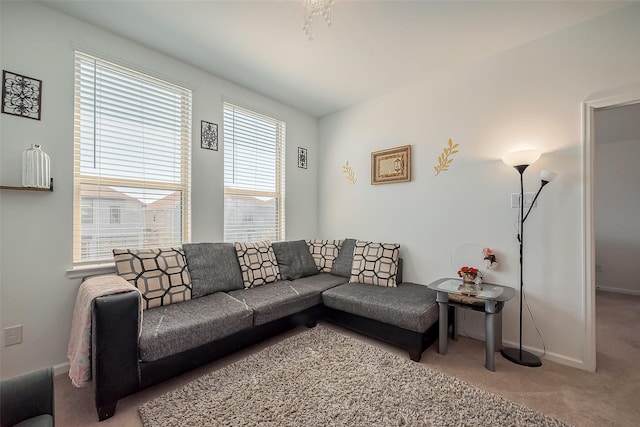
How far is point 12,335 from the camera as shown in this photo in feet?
5.83

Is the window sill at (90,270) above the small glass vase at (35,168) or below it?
below

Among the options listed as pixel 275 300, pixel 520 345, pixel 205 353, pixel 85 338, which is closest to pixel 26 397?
pixel 85 338

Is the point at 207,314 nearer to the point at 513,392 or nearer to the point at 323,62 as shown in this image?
the point at 513,392

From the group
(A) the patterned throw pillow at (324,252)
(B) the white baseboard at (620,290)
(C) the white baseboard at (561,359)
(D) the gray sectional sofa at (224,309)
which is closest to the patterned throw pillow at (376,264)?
(D) the gray sectional sofa at (224,309)

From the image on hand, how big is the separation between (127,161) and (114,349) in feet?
5.12

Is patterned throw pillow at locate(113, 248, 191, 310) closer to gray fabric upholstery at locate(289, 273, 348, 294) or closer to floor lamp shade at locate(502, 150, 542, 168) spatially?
gray fabric upholstery at locate(289, 273, 348, 294)

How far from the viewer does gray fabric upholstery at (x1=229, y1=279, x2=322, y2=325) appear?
221cm

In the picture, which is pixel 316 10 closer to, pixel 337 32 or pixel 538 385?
pixel 337 32

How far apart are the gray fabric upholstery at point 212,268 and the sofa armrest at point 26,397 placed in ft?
4.14

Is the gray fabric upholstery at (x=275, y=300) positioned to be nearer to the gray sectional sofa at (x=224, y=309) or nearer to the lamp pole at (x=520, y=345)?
the gray sectional sofa at (x=224, y=309)

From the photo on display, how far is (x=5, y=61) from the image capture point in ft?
5.80

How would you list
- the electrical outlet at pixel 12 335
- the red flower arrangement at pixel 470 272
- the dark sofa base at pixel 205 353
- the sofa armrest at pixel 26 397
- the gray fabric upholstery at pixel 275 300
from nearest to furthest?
the sofa armrest at pixel 26 397 → the dark sofa base at pixel 205 353 → the electrical outlet at pixel 12 335 → the gray fabric upholstery at pixel 275 300 → the red flower arrangement at pixel 470 272

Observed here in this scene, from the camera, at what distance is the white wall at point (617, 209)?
4.03 metres

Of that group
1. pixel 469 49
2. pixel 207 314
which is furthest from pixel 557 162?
pixel 207 314
